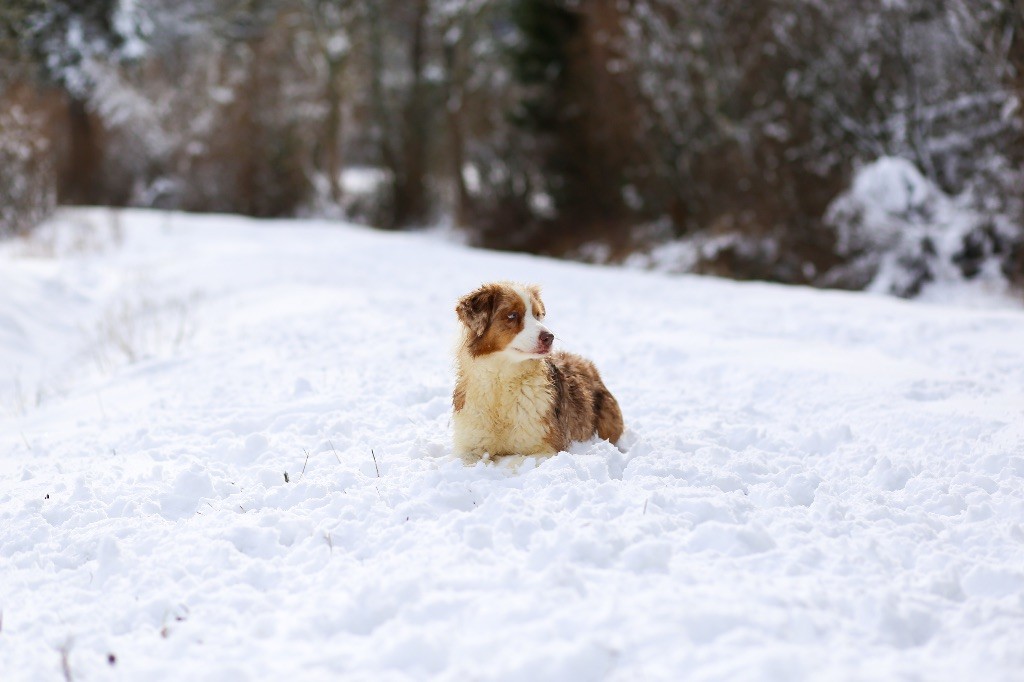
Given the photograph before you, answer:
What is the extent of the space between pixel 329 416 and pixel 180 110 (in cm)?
2924

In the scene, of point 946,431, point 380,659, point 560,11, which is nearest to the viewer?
point 380,659

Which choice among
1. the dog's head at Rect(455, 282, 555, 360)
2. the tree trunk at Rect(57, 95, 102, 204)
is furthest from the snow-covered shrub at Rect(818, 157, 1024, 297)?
the tree trunk at Rect(57, 95, 102, 204)

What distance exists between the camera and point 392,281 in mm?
12539

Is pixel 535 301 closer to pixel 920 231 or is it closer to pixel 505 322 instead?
pixel 505 322

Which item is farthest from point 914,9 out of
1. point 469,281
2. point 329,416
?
point 329,416

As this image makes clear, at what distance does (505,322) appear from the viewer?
4371 millimetres

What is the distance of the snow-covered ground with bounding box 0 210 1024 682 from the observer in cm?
272

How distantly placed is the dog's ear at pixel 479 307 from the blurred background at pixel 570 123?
10.4 meters

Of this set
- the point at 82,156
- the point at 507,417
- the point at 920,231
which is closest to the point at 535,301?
the point at 507,417

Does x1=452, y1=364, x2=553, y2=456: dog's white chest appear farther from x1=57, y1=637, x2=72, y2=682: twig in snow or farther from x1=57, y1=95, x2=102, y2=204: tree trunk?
x1=57, y1=95, x2=102, y2=204: tree trunk

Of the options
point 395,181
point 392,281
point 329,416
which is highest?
point 395,181

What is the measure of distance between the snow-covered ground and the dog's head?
0.66 meters

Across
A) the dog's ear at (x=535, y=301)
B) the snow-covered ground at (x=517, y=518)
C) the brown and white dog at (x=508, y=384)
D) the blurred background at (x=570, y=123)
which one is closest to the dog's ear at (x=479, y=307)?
the brown and white dog at (x=508, y=384)

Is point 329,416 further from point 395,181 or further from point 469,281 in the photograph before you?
point 395,181
